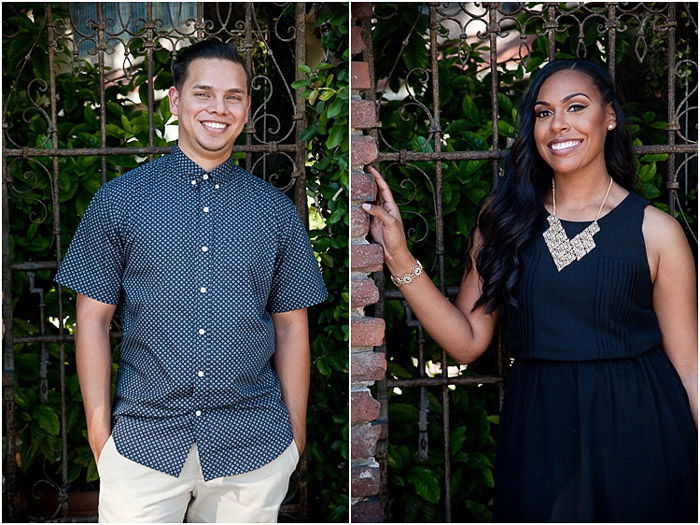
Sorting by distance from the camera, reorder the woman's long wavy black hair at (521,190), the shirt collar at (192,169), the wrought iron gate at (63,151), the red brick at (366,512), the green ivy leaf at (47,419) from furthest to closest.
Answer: the green ivy leaf at (47,419), the wrought iron gate at (63,151), the red brick at (366,512), the woman's long wavy black hair at (521,190), the shirt collar at (192,169)

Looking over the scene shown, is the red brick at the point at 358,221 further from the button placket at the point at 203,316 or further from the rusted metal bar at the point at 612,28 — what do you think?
the rusted metal bar at the point at 612,28

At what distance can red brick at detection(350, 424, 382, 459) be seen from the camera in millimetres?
2773

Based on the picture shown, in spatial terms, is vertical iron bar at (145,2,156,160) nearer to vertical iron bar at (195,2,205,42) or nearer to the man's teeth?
vertical iron bar at (195,2,205,42)

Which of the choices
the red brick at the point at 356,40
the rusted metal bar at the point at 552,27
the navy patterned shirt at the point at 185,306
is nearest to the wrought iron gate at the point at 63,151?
the red brick at the point at 356,40

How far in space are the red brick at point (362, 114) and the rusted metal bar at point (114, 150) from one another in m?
0.34

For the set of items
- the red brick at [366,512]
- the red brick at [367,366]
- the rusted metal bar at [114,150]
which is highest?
the rusted metal bar at [114,150]

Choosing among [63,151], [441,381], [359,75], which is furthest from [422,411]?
[63,151]

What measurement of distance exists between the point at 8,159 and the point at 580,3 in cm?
210

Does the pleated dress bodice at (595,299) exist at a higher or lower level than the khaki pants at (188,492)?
higher

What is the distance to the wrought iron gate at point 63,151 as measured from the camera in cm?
295

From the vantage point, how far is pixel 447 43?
3438 mm

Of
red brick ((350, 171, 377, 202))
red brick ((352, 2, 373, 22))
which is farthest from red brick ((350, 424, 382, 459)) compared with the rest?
red brick ((352, 2, 373, 22))

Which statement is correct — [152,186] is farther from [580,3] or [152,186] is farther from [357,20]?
[580,3]

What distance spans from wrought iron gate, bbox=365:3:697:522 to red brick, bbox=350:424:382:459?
0.53 feet
